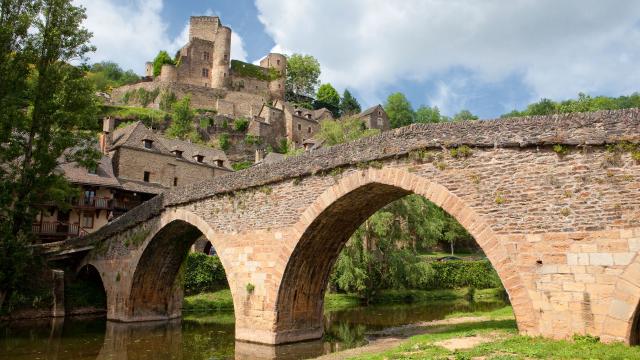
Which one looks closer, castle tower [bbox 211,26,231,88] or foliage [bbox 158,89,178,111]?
foliage [bbox 158,89,178,111]

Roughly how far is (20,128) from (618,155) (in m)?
16.2

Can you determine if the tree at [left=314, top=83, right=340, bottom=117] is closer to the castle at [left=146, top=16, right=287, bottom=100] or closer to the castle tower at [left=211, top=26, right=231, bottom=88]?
the castle at [left=146, top=16, right=287, bottom=100]

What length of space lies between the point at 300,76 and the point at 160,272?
69672 mm

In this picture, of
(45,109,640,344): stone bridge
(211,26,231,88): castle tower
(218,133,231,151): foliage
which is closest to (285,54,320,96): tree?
(211,26,231,88): castle tower

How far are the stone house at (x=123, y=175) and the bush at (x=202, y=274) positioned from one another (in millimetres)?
7306

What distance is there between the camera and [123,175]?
116 feet

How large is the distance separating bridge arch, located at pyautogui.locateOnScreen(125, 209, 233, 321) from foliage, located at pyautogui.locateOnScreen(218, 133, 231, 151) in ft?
131

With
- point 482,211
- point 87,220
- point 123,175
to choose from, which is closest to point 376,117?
point 123,175

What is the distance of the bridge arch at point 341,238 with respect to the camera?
9504mm

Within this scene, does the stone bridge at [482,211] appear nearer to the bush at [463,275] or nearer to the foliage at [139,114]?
the bush at [463,275]

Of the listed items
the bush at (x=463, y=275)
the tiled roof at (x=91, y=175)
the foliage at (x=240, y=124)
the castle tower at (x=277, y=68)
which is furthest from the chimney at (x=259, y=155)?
the bush at (x=463, y=275)

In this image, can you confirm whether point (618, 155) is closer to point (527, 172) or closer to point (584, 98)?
point (527, 172)

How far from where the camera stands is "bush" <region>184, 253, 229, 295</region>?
25.5 m

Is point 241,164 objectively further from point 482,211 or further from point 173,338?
point 482,211
